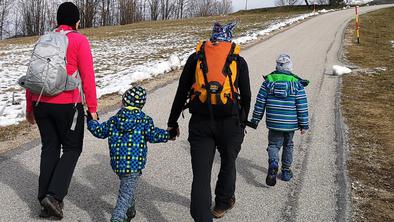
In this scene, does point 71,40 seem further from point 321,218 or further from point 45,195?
point 321,218

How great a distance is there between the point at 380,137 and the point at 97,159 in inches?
179

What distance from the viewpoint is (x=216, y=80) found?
373 cm

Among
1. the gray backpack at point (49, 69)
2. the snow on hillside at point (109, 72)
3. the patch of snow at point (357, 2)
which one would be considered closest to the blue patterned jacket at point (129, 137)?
the gray backpack at point (49, 69)

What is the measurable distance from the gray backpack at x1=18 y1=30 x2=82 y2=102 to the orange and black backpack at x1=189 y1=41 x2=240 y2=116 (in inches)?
48.1

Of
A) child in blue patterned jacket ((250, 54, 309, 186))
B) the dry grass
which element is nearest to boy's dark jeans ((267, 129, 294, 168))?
child in blue patterned jacket ((250, 54, 309, 186))

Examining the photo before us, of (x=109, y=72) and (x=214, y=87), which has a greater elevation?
(x=214, y=87)

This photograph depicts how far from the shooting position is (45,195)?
4.39 m

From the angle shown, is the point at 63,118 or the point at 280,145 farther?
the point at 280,145

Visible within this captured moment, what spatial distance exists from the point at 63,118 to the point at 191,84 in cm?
126

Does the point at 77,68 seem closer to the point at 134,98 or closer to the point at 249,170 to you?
the point at 134,98

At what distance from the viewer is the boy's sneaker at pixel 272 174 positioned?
5.46m

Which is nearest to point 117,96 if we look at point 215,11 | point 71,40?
point 71,40

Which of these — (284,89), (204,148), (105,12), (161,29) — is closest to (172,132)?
(204,148)

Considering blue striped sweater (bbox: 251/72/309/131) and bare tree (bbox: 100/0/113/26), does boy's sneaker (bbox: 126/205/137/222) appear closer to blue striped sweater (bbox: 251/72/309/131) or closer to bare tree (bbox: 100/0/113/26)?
blue striped sweater (bbox: 251/72/309/131)
